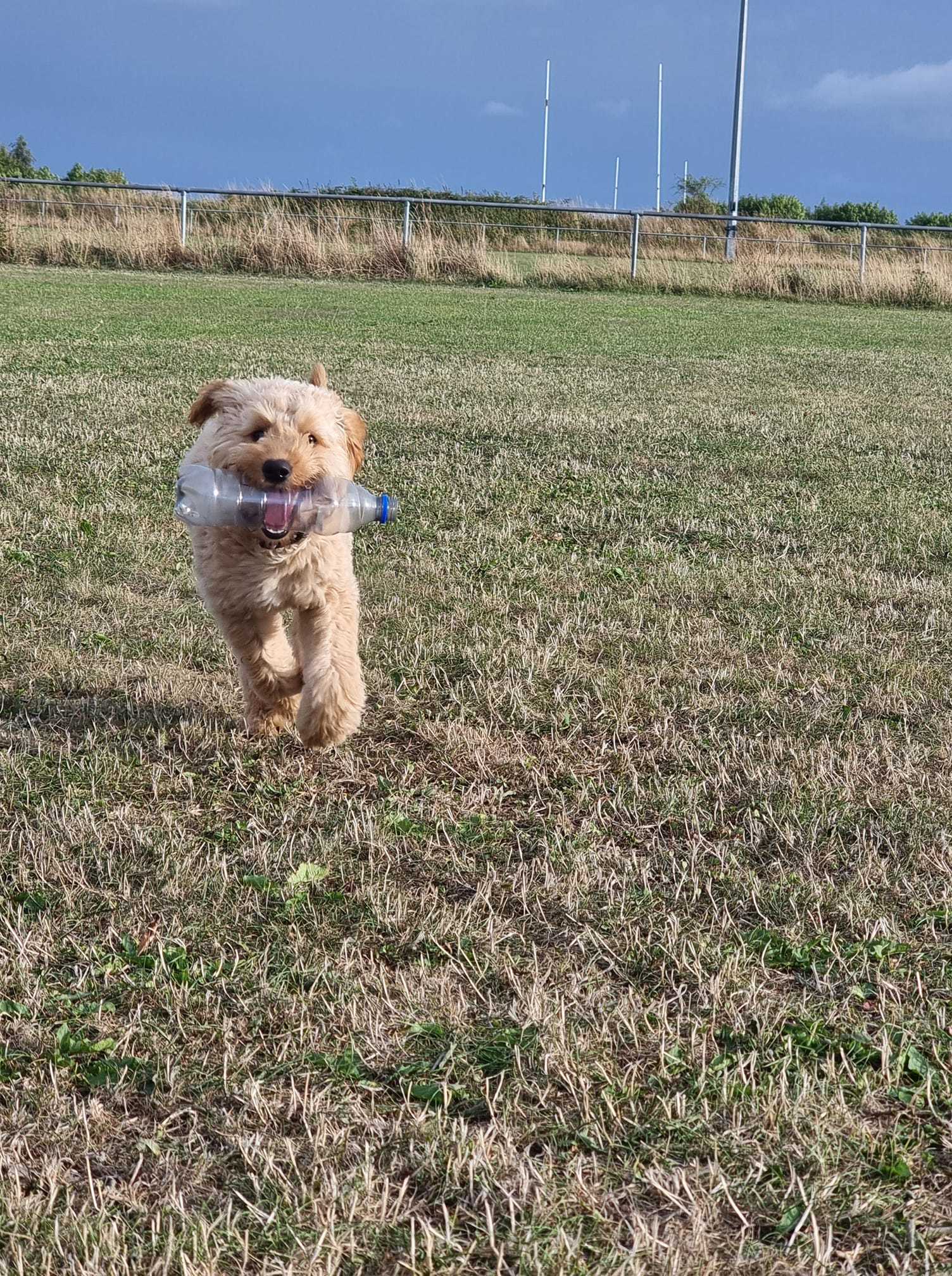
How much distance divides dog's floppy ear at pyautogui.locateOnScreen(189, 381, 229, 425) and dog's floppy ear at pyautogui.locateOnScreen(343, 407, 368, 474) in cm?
38

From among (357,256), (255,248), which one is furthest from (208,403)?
(255,248)

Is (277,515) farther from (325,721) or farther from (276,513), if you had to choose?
(325,721)

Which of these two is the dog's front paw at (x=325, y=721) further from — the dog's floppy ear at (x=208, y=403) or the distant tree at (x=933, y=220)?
the distant tree at (x=933, y=220)

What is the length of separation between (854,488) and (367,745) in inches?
176

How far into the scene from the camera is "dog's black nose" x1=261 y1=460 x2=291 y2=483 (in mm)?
3309

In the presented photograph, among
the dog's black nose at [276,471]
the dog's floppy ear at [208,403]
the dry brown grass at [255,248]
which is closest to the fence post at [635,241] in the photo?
the dry brown grass at [255,248]

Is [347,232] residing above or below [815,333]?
above

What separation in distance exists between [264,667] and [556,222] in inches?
1096

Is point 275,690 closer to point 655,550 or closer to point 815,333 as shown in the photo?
point 655,550

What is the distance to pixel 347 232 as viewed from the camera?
81.1ft

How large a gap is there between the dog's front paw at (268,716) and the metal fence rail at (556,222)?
71.6 feet

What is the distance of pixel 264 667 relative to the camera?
12.1 feet

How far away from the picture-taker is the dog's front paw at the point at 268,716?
3.79 meters

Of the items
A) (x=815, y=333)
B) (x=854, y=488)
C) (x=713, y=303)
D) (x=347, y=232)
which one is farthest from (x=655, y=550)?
(x=347, y=232)
